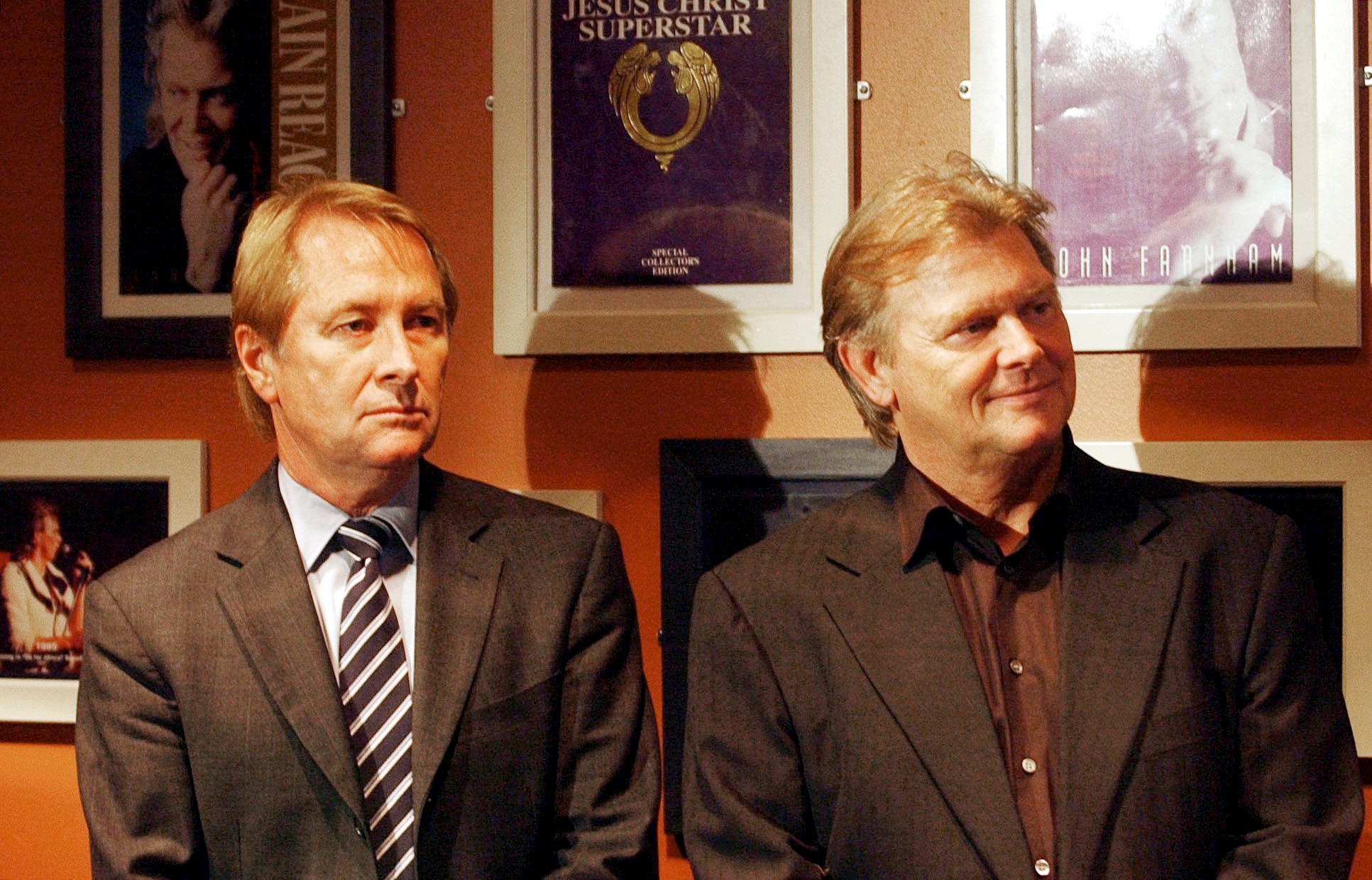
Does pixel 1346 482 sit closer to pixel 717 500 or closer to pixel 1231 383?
pixel 1231 383

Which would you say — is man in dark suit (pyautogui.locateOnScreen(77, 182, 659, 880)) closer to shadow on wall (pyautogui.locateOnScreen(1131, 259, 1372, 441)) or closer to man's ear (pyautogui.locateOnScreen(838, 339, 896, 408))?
man's ear (pyautogui.locateOnScreen(838, 339, 896, 408))

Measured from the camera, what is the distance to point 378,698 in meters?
1.64

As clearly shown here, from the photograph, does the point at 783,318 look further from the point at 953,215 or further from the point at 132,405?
the point at 132,405

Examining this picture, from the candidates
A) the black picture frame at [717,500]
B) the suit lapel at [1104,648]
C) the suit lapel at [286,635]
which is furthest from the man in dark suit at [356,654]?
the suit lapel at [1104,648]

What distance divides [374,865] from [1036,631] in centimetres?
78

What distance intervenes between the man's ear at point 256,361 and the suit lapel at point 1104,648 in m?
0.98

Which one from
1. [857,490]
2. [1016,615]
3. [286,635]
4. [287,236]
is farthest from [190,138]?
[1016,615]

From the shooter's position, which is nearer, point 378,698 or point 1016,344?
point 1016,344

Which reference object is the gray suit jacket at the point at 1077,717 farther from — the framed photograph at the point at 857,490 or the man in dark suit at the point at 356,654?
the framed photograph at the point at 857,490

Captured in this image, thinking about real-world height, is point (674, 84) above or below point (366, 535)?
above

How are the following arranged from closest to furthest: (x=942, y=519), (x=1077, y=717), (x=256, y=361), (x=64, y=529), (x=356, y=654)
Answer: (x=1077, y=717) → (x=942, y=519) → (x=356, y=654) → (x=256, y=361) → (x=64, y=529)

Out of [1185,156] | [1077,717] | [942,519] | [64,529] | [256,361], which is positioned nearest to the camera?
[1077,717]

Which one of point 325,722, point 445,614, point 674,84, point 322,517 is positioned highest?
point 674,84

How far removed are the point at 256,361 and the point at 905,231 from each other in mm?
824
